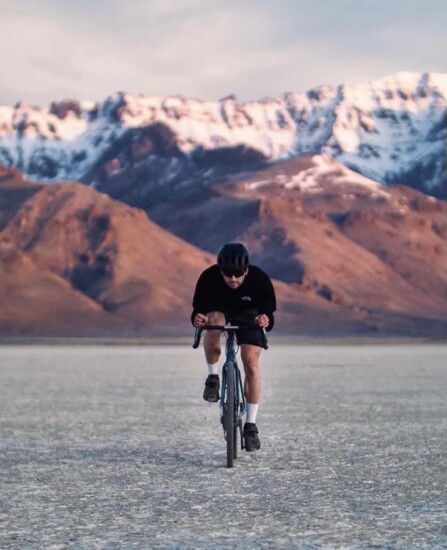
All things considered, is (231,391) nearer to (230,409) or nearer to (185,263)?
(230,409)

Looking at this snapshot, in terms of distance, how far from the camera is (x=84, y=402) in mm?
20734

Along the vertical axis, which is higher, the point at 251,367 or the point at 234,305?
the point at 234,305

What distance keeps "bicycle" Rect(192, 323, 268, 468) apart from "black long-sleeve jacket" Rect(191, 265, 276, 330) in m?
0.17

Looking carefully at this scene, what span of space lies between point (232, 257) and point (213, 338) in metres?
0.90

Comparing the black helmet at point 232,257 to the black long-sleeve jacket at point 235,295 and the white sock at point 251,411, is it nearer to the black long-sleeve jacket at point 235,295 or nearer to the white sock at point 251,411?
the black long-sleeve jacket at point 235,295

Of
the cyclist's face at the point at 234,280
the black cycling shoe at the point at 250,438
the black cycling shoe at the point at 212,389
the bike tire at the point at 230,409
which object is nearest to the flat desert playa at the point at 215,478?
the black cycling shoe at the point at 250,438

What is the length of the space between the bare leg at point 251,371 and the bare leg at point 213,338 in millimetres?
254

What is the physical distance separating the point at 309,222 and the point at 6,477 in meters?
163

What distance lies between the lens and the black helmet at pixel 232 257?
977 cm

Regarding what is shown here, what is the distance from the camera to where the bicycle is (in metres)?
10.0

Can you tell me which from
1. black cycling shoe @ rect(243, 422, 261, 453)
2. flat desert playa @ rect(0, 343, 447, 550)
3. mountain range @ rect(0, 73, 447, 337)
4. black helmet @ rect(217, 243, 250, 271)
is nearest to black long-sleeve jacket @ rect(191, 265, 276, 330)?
black helmet @ rect(217, 243, 250, 271)

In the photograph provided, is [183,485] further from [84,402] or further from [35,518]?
[84,402]

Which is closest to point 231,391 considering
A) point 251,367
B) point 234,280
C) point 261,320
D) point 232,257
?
point 251,367

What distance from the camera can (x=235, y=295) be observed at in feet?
33.4
